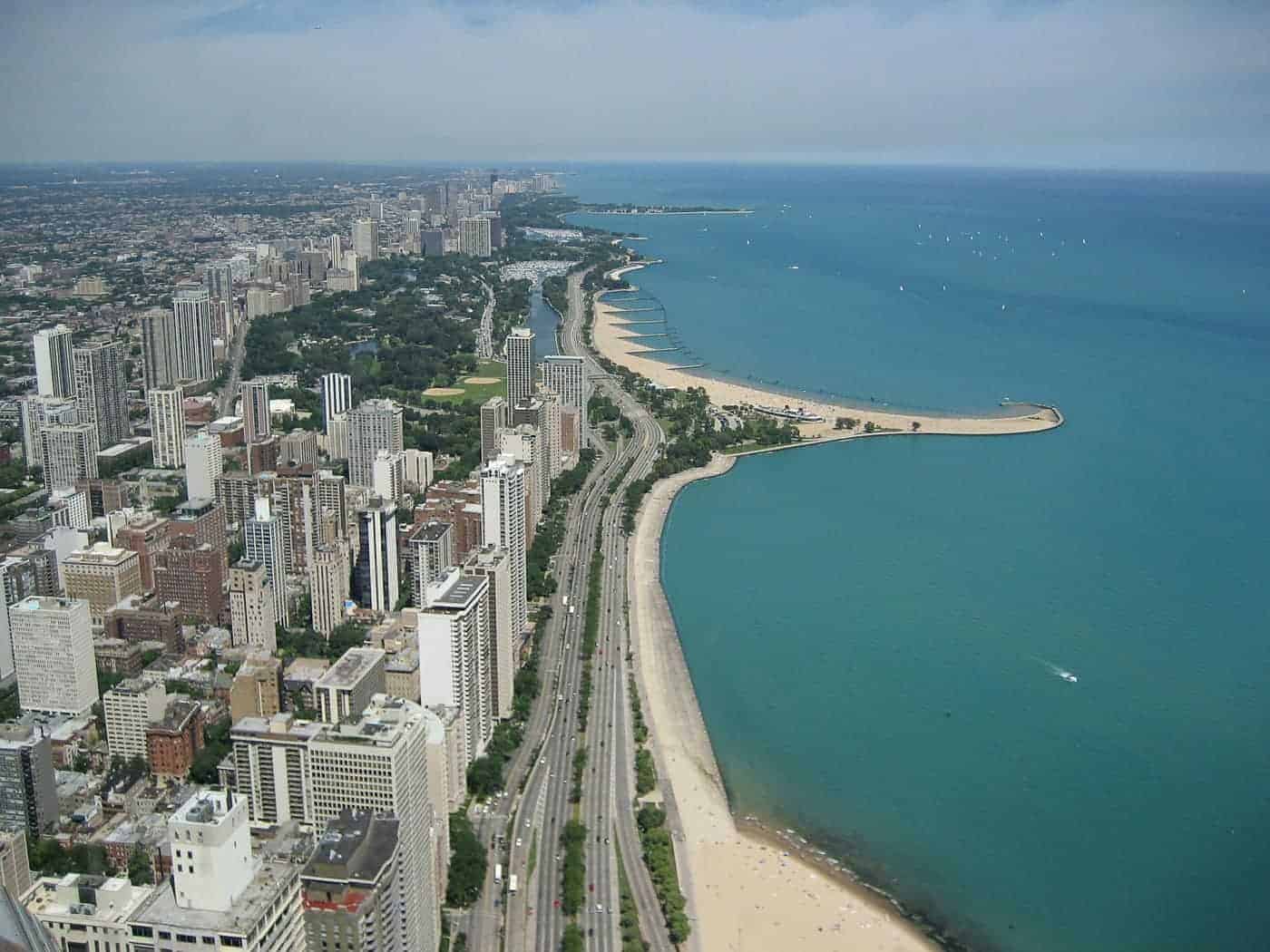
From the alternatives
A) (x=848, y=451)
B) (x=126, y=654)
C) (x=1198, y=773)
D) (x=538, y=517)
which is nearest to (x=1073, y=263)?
(x=848, y=451)

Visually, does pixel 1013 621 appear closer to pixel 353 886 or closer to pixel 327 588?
pixel 327 588

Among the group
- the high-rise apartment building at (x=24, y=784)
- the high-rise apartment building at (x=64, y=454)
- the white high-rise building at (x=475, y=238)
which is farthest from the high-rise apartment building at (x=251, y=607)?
the white high-rise building at (x=475, y=238)

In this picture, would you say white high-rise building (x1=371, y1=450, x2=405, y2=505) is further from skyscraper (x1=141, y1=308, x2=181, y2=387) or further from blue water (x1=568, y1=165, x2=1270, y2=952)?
skyscraper (x1=141, y1=308, x2=181, y2=387)

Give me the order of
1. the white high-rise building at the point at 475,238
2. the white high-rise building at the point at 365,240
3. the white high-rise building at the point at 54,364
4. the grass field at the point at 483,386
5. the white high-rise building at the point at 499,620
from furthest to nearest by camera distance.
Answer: the white high-rise building at the point at 475,238, the white high-rise building at the point at 365,240, the grass field at the point at 483,386, the white high-rise building at the point at 54,364, the white high-rise building at the point at 499,620

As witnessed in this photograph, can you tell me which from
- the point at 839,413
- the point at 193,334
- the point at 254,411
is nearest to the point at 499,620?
the point at 254,411

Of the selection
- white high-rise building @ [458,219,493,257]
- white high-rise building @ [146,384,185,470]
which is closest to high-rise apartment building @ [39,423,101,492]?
white high-rise building @ [146,384,185,470]

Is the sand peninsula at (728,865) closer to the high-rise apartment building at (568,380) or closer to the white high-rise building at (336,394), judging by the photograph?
the high-rise apartment building at (568,380)
